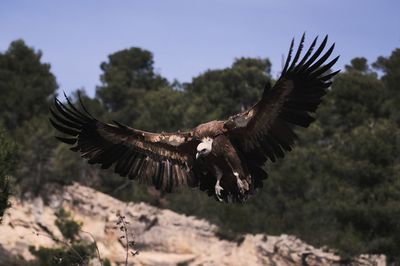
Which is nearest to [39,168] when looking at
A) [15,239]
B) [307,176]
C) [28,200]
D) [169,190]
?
[28,200]

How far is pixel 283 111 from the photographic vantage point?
32.8ft

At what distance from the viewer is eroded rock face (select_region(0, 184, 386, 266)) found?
73.9 feet

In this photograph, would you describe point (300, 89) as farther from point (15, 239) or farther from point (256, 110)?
point (15, 239)

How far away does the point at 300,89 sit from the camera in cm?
982

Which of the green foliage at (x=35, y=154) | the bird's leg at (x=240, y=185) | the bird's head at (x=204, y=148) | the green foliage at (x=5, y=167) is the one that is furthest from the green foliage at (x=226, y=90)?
the bird's head at (x=204, y=148)

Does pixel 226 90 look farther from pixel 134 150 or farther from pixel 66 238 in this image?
pixel 134 150

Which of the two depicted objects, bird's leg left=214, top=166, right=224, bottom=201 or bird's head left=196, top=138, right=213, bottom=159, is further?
bird's leg left=214, top=166, right=224, bottom=201

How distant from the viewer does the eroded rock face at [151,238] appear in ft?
73.9

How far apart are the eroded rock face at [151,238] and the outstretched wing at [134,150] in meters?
10.6

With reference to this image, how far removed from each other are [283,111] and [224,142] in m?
0.95

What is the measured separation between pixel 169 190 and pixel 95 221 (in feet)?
47.1

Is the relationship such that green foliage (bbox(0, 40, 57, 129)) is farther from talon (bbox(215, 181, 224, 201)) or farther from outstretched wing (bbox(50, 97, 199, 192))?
talon (bbox(215, 181, 224, 201))

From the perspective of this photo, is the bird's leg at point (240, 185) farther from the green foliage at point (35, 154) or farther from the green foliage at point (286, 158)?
the green foliage at point (35, 154)

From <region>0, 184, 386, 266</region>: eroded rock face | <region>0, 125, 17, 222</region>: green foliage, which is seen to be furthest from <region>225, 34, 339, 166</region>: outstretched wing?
<region>0, 184, 386, 266</region>: eroded rock face
